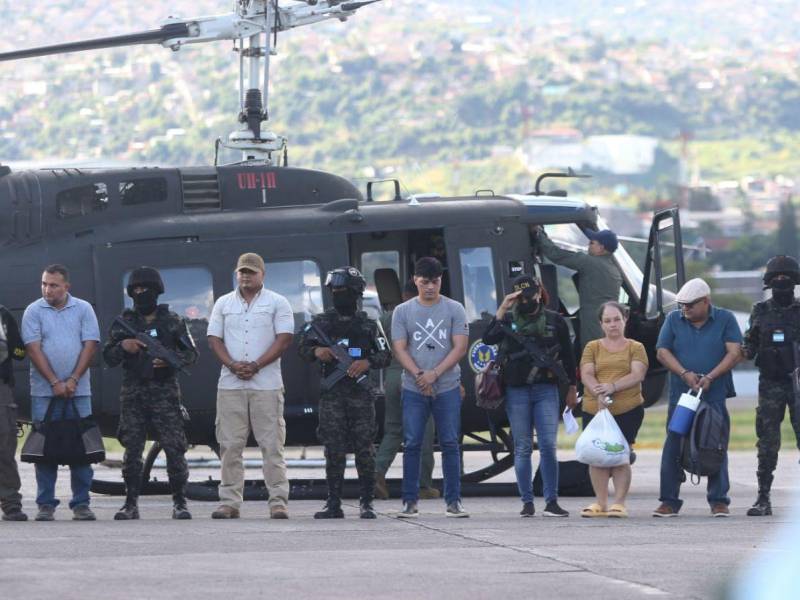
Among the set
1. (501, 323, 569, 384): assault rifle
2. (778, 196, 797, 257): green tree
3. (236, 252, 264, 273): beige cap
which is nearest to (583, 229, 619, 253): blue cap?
(501, 323, 569, 384): assault rifle

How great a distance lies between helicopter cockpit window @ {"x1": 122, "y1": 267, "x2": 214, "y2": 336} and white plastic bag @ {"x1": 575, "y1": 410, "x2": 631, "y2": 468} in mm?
3985

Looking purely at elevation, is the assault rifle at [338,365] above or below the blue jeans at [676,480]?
above

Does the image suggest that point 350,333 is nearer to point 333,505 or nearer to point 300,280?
point 333,505

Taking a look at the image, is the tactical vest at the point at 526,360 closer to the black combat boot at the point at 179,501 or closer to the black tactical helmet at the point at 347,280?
the black tactical helmet at the point at 347,280

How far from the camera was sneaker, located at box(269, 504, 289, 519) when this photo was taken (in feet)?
42.1

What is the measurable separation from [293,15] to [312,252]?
7.60 feet

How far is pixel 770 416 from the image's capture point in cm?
1321

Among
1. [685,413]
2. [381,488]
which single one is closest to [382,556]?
[685,413]

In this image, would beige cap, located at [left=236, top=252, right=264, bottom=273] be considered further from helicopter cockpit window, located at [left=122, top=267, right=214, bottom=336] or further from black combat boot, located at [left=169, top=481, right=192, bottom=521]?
helicopter cockpit window, located at [left=122, top=267, right=214, bottom=336]

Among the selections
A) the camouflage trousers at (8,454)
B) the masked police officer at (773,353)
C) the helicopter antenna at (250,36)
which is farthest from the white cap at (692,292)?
the camouflage trousers at (8,454)

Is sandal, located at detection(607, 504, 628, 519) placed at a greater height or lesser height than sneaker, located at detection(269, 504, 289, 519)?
lesser

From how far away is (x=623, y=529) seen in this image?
1195cm

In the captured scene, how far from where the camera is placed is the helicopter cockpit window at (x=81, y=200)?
50.8 ft

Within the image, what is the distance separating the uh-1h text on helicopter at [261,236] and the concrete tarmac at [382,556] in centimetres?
201
